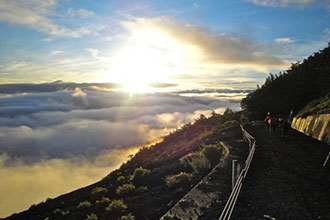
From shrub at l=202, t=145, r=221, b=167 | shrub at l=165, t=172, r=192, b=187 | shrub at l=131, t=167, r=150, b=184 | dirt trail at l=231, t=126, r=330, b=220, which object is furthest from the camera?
shrub at l=131, t=167, r=150, b=184

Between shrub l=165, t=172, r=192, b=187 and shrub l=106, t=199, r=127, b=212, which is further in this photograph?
shrub l=165, t=172, r=192, b=187

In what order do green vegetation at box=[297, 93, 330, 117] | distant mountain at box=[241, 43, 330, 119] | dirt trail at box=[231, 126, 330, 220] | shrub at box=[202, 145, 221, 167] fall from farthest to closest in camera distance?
distant mountain at box=[241, 43, 330, 119]
green vegetation at box=[297, 93, 330, 117]
shrub at box=[202, 145, 221, 167]
dirt trail at box=[231, 126, 330, 220]

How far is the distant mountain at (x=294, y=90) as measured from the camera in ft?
95.7

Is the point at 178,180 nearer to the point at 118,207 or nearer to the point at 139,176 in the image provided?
the point at 118,207

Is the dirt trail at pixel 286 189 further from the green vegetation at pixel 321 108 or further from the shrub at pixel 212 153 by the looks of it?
the green vegetation at pixel 321 108

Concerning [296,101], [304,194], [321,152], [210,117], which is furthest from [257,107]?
[304,194]

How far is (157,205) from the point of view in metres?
7.53

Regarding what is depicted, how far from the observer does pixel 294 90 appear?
103 feet

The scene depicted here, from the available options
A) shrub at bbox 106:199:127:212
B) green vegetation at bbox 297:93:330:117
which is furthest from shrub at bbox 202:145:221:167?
green vegetation at bbox 297:93:330:117

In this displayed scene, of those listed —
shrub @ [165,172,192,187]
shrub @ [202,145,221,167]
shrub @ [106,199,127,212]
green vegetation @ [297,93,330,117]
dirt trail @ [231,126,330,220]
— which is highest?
green vegetation @ [297,93,330,117]

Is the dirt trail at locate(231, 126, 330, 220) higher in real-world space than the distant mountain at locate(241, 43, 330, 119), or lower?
lower

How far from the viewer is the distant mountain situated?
2916 cm

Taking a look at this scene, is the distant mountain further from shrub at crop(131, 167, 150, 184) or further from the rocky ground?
the rocky ground

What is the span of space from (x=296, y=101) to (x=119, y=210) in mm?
30913
